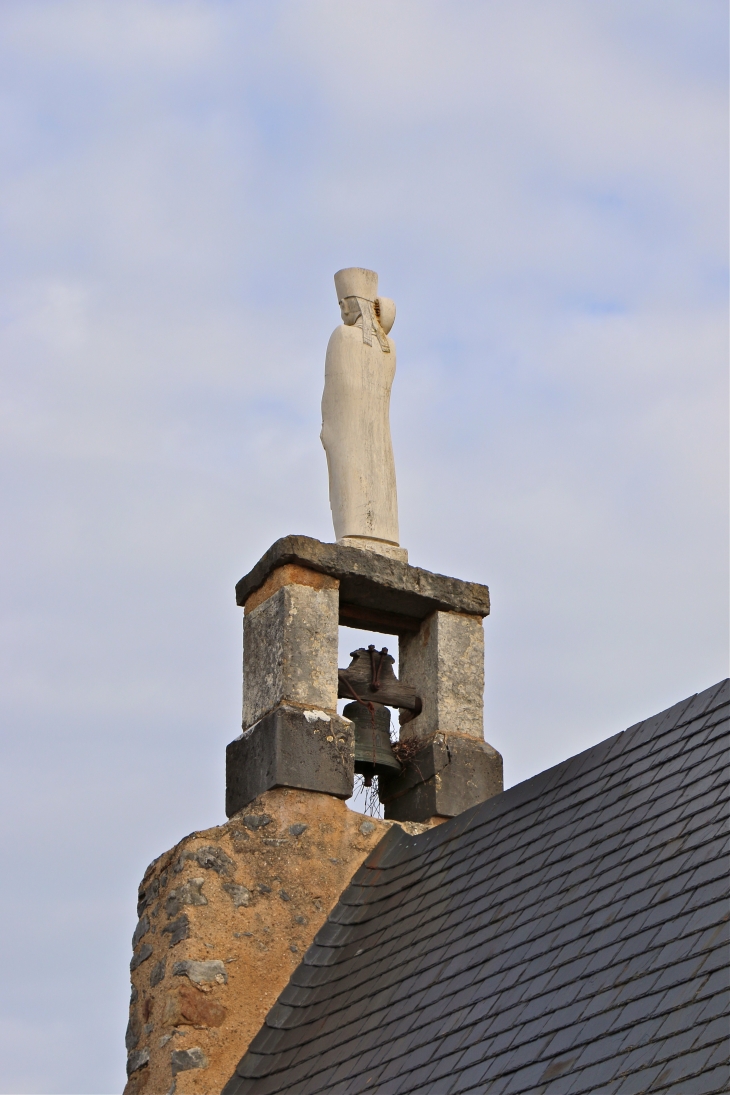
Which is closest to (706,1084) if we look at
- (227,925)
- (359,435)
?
(227,925)

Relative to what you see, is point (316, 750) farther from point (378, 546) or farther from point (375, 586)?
point (378, 546)

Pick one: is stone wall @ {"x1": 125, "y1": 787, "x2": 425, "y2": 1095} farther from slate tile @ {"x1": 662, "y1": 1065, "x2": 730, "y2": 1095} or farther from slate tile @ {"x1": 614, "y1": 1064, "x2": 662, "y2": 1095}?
slate tile @ {"x1": 662, "y1": 1065, "x2": 730, "y2": 1095}

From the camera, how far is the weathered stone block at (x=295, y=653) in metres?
7.22

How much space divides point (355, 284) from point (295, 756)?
2.59 metres

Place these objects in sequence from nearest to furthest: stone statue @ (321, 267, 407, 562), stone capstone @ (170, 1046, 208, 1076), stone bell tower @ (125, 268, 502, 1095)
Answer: stone capstone @ (170, 1046, 208, 1076) < stone bell tower @ (125, 268, 502, 1095) < stone statue @ (321, 267, 407, 562)

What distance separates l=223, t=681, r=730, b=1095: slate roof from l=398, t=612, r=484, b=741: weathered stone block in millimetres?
701

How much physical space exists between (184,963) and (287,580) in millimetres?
1793

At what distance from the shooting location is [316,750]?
7.08 meters

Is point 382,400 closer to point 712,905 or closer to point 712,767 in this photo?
point 712,767

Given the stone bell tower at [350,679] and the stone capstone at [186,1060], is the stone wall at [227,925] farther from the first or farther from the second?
the stone bell tower at [350,679]

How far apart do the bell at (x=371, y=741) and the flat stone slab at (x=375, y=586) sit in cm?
45

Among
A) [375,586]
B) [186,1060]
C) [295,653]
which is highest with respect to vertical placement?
[375,586]

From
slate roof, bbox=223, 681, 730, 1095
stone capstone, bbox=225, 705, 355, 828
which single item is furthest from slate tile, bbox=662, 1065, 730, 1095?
stone capstone, bbox=225, 705, 355, 828

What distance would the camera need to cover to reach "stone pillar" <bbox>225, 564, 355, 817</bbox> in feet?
23.1
